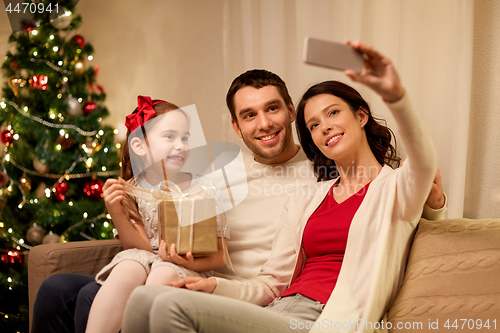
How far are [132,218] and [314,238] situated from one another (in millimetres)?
637

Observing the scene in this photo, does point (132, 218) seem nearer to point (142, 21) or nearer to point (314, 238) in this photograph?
point (314, 238)

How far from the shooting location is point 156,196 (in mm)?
1180

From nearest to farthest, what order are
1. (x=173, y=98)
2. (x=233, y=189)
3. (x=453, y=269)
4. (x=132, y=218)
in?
1. (x=453, y=269)
2. (x=132, y=218)
3. (x=233, y=189)
4. (x=173, y=98)

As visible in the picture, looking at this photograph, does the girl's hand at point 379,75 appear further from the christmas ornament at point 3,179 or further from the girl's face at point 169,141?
the christmas ornament at point 3,179

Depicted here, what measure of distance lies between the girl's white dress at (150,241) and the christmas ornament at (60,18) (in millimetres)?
1617

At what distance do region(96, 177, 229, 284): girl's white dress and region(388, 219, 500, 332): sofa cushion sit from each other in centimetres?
60

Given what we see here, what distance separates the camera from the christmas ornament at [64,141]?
7.43ft

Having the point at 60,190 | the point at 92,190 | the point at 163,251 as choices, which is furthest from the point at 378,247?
the point at 60,190

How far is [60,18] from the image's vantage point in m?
2.37

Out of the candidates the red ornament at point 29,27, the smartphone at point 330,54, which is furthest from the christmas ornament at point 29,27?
the smartphone at point 330,54

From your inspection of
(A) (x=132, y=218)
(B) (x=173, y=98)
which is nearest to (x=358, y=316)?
(A) (x=132, y=218)

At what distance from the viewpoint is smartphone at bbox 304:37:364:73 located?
0.64 meters

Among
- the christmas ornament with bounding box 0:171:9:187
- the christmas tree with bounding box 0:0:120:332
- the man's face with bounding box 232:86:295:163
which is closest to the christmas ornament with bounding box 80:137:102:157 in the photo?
the christmas tree with bounding box 0:0:120:332

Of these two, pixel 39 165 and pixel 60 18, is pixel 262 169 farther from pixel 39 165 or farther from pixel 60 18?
pixel 60 18
